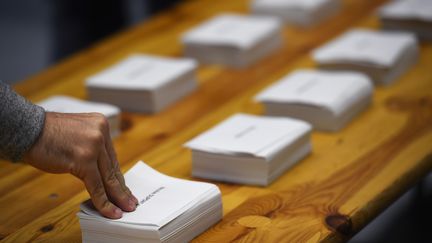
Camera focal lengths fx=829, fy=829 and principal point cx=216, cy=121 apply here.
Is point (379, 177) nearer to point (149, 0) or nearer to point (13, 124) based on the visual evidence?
point (13, 124)

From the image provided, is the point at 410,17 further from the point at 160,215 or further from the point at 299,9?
the point at 160,215

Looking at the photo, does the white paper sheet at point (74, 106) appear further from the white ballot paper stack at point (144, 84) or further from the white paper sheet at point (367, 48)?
the white paper sheet at point (367, 48)

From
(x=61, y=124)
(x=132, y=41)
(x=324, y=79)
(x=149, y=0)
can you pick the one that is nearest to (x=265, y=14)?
(x=132, y=41)

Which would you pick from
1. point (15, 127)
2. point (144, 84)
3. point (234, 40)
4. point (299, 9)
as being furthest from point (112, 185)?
point (299, 9)

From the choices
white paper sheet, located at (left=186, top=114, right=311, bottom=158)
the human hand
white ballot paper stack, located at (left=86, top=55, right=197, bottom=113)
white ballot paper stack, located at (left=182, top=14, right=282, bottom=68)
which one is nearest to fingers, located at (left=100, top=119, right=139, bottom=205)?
the human hand

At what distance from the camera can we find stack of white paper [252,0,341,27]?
280 cm

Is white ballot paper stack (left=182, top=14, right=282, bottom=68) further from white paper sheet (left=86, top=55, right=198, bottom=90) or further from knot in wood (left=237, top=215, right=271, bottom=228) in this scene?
knot in wood (left=237, top=215, right=271, bottom=228)

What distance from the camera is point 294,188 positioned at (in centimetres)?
176

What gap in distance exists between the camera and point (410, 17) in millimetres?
2670

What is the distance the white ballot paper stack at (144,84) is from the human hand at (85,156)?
647 mm

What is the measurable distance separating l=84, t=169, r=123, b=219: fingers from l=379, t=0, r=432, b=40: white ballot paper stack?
4.86 feet

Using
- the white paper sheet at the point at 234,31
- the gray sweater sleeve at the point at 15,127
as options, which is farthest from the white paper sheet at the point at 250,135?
the white paper sheet at the point at 234,31

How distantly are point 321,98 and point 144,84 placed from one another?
0.47 meters

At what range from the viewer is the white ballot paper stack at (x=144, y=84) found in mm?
2188
